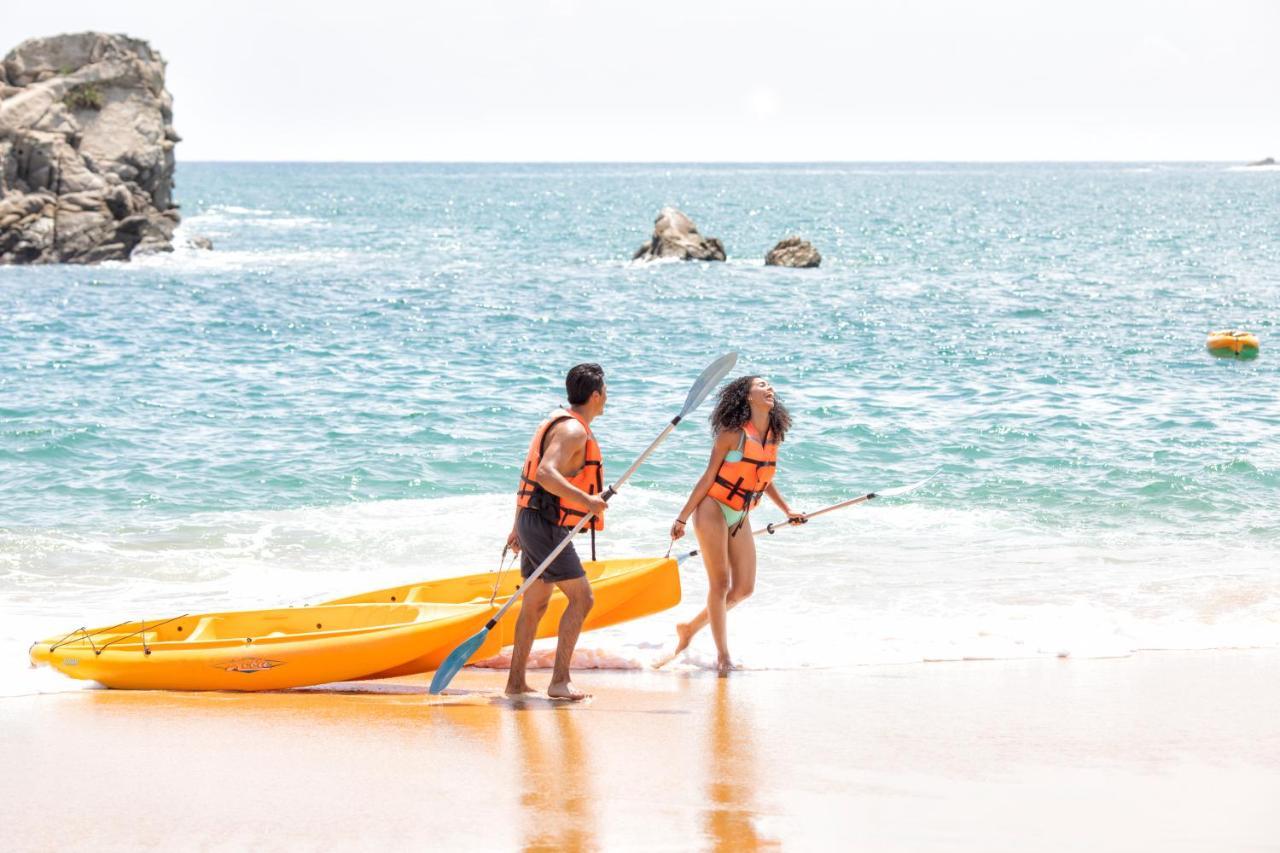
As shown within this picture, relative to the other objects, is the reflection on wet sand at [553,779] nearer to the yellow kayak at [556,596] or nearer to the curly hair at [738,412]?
the yellow kayak at [556,596]

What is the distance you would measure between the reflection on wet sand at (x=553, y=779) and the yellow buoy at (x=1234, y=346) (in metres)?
17.5

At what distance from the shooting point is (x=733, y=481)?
707 centimetres

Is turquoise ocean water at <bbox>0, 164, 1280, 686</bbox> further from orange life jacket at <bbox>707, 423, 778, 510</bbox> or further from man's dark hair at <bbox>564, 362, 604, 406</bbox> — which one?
man's dark hair at <bbox>564, 362, 604, 406</bbox>

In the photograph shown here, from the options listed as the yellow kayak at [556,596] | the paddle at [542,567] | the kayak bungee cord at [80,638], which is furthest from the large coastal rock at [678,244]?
the kayak bungee cord at [80,638]

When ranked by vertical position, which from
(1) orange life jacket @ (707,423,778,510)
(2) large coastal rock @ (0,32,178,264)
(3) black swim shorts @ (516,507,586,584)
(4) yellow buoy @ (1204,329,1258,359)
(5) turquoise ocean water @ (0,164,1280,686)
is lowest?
(5) turquoise ocean water @ (0,164,1280,686)

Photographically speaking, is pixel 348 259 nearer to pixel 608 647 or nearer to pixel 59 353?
pixel 59 353

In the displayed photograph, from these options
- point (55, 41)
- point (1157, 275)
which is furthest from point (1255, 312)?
point (55, 41)

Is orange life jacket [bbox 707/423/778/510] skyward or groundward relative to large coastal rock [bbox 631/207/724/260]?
groundward

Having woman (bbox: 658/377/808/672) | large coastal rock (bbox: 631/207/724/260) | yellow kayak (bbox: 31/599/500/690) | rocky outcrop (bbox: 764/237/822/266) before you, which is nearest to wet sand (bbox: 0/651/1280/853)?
yellow kayak (bbox: 31/599/500/690)

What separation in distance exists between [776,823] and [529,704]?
1.98 metres

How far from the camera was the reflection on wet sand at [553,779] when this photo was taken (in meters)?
4.78

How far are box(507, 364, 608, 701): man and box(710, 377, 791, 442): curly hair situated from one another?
2.82ft

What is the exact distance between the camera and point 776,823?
4.90 meters

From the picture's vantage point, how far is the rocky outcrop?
128 ft
